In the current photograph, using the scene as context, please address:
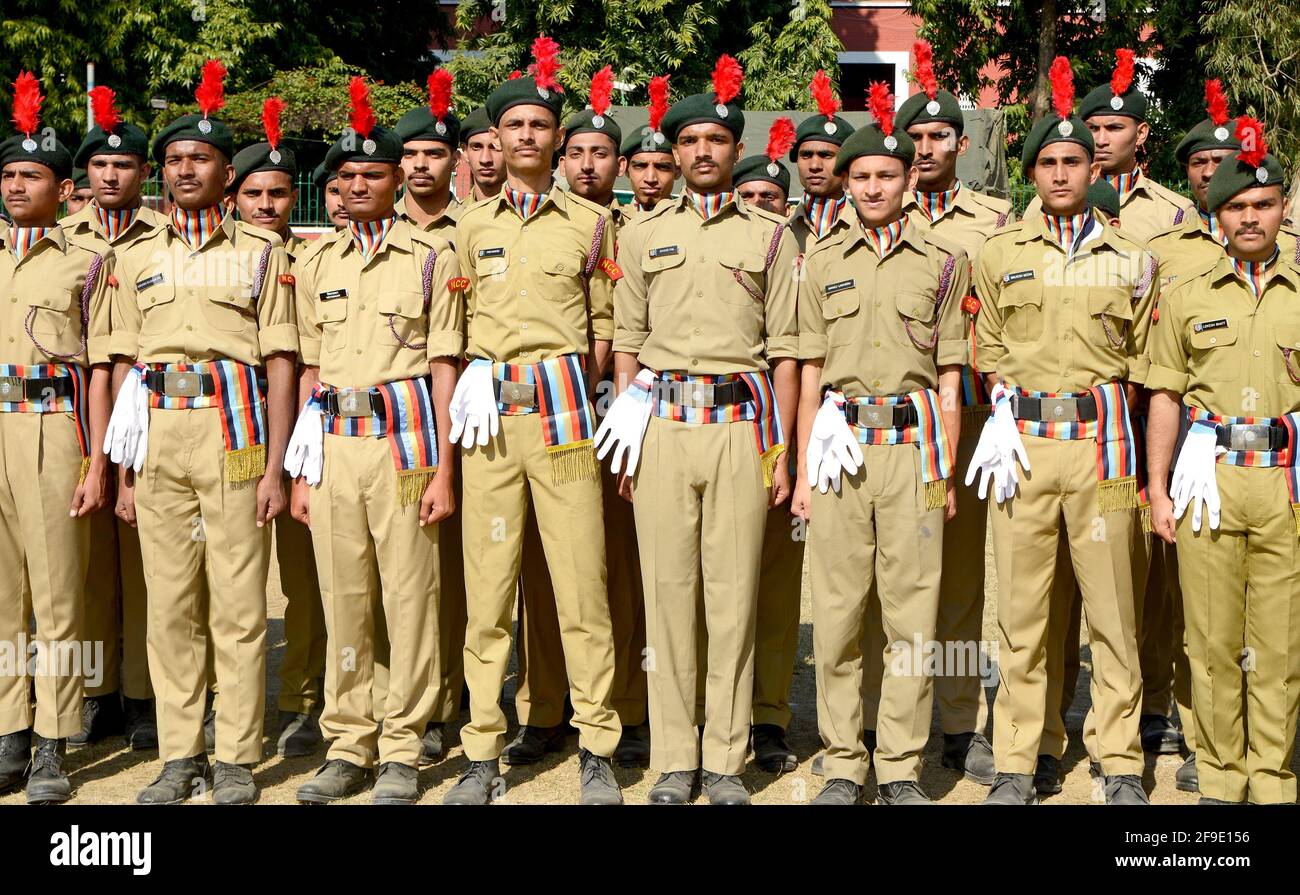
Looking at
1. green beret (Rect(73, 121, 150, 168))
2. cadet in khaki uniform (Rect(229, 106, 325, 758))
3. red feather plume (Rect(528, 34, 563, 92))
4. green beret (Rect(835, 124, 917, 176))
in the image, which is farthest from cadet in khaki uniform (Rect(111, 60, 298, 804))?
green beret (Rect(835, 124, 917, 176))

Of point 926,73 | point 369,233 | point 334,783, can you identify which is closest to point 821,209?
point 926,73

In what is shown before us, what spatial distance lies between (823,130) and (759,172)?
0.44 metres

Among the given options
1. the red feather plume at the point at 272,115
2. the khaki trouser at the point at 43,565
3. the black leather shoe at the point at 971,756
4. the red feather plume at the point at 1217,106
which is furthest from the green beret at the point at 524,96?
the black leather shoe at the point at 971,756

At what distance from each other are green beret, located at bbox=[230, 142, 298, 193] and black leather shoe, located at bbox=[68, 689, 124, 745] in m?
2.59

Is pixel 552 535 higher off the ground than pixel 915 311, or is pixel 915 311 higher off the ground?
pixel 915 311

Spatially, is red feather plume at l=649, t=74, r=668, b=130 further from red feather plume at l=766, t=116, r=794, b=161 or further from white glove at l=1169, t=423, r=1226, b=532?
white glove at l=1169, t=423, r=1226, b=532

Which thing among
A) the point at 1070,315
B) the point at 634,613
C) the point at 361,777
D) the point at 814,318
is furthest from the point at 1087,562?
the point at 361,777

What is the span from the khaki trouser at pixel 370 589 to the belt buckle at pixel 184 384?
0.56 meters

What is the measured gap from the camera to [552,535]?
5.98 meters

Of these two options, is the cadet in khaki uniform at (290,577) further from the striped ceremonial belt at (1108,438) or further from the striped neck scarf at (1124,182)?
the striped neck scarf at (1124,182)

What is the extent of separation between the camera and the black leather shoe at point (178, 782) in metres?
5.86

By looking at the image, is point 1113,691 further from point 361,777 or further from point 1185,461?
point 361,777

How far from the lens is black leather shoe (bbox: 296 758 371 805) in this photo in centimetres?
588

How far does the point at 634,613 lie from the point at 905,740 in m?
1.49
